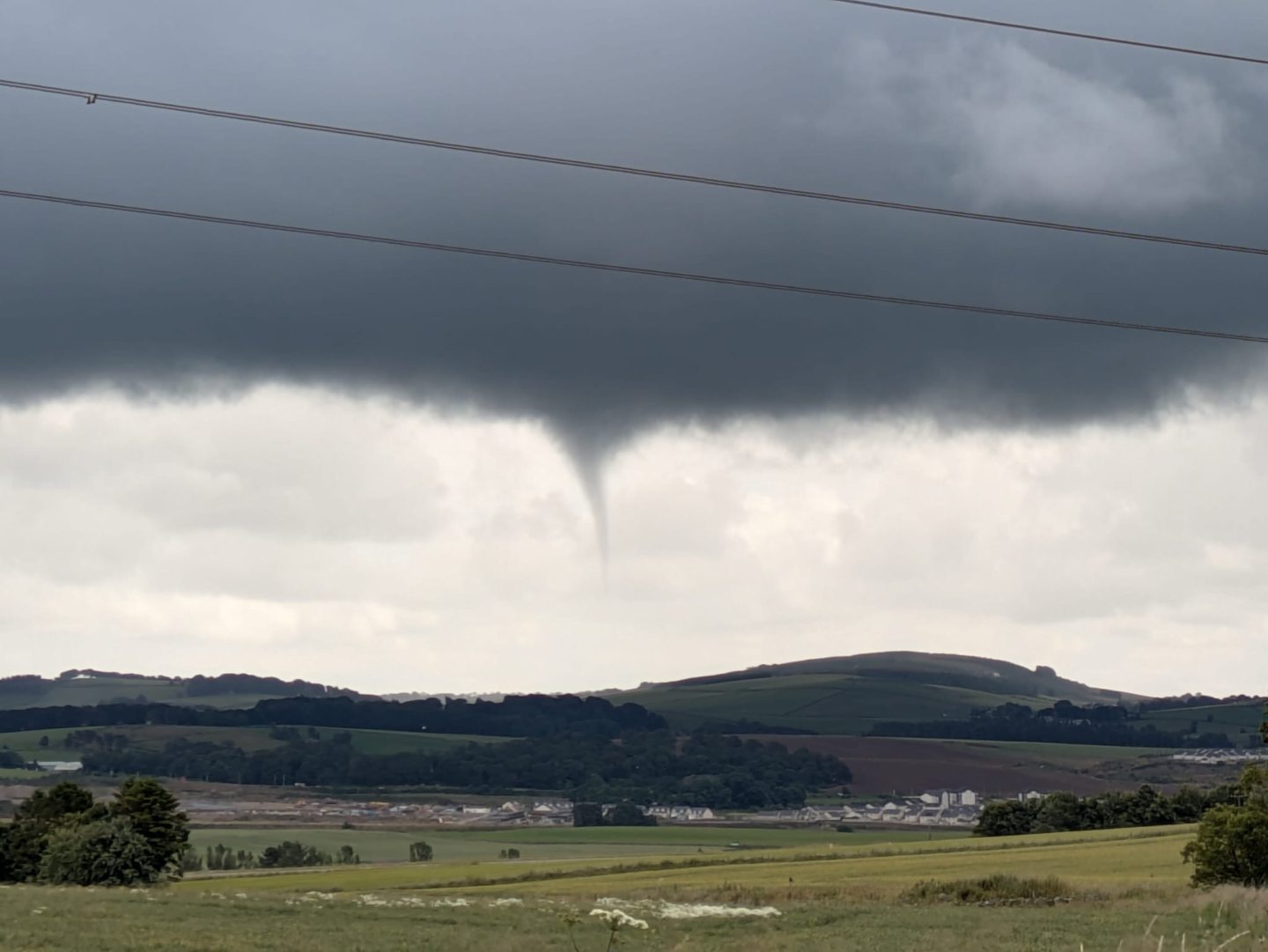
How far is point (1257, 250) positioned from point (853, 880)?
64031 mm

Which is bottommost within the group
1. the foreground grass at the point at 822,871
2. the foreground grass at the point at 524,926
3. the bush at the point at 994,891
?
the foreground grass at the point at 822,871

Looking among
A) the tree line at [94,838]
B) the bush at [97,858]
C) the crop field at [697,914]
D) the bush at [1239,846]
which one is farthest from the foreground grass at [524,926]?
the tree line at [94,838]

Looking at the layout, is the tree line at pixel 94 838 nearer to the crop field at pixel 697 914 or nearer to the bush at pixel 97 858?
the bush at pixel 97 858

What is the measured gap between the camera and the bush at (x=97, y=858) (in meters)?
90.1

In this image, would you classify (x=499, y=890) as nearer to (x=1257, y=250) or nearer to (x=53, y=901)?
(x=53, y=901)

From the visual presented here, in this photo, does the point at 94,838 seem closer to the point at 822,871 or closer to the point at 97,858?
the point at 97,858

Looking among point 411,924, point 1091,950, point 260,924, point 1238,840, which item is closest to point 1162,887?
point 1238,840

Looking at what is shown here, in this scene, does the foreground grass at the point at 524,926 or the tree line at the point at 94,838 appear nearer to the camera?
the foreground grass at the point at 524,926

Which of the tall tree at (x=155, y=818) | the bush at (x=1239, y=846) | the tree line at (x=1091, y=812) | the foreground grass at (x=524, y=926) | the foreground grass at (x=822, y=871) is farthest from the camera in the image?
the tree line at (x=1091, y=812)

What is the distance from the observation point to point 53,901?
193 ft

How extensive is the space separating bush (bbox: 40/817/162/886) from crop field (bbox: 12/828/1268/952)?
532 inches

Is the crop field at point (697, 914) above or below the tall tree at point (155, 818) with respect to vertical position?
below

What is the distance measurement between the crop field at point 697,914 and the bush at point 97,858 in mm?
13500

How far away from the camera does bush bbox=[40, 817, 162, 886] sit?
3546 inches
